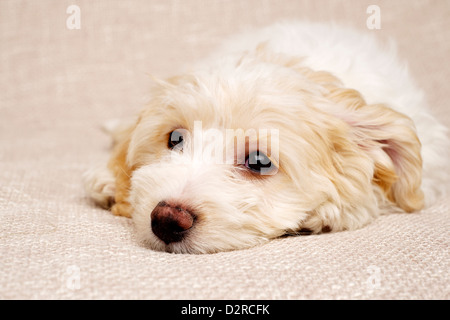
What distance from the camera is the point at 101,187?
2189 mm

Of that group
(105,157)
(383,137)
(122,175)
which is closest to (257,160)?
(383,137)

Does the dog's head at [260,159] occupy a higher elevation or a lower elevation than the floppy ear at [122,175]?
higher

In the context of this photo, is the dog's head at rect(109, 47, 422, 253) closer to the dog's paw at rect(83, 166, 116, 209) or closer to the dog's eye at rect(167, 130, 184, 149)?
the dog's eye at rect(167, 130, 184, 149)

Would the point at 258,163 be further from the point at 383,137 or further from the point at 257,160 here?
the point at 383,137

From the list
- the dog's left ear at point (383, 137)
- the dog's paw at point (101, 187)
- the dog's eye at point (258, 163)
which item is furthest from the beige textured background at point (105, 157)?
the dog's eye at point (258, 163)

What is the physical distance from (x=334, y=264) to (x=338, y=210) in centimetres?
48

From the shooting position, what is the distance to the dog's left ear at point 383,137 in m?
1.98

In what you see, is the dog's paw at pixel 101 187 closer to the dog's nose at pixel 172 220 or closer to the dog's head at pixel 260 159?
the dog's head at pixel 260 159

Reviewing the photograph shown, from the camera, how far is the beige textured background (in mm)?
1300

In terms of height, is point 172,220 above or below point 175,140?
below

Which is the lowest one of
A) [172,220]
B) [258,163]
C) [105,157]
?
[105,157]

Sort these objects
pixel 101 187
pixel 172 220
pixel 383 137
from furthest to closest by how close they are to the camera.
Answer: pixel 101 187 → pixel 383 137 → pixel 172 220

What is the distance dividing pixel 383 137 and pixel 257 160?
52 cm

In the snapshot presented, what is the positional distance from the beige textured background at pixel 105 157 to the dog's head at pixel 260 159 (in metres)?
0.09
